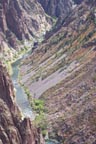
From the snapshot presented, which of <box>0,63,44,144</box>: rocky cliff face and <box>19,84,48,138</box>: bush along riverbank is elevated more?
<box>19,84,48,138</box>: bush along riverbank

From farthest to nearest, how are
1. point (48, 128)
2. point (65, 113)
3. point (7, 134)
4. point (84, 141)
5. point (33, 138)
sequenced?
point (65, 113)
point (48, 128)
point (84, 141)
point (33, 138)
point (7, 134)

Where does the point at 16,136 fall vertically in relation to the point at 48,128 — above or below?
below

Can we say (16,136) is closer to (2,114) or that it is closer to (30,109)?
(2,114)

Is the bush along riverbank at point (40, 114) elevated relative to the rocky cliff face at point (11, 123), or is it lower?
Result: elevated

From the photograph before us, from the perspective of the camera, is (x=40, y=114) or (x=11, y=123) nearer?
Result: (x=11, y=123)

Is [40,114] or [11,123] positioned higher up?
[40,114]

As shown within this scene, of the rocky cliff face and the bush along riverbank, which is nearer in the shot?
the rocky cliff face

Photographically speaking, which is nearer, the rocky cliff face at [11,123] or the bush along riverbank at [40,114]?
the rocky cliff face at [11,123]

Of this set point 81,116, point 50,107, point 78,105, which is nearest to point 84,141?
point 81,116
